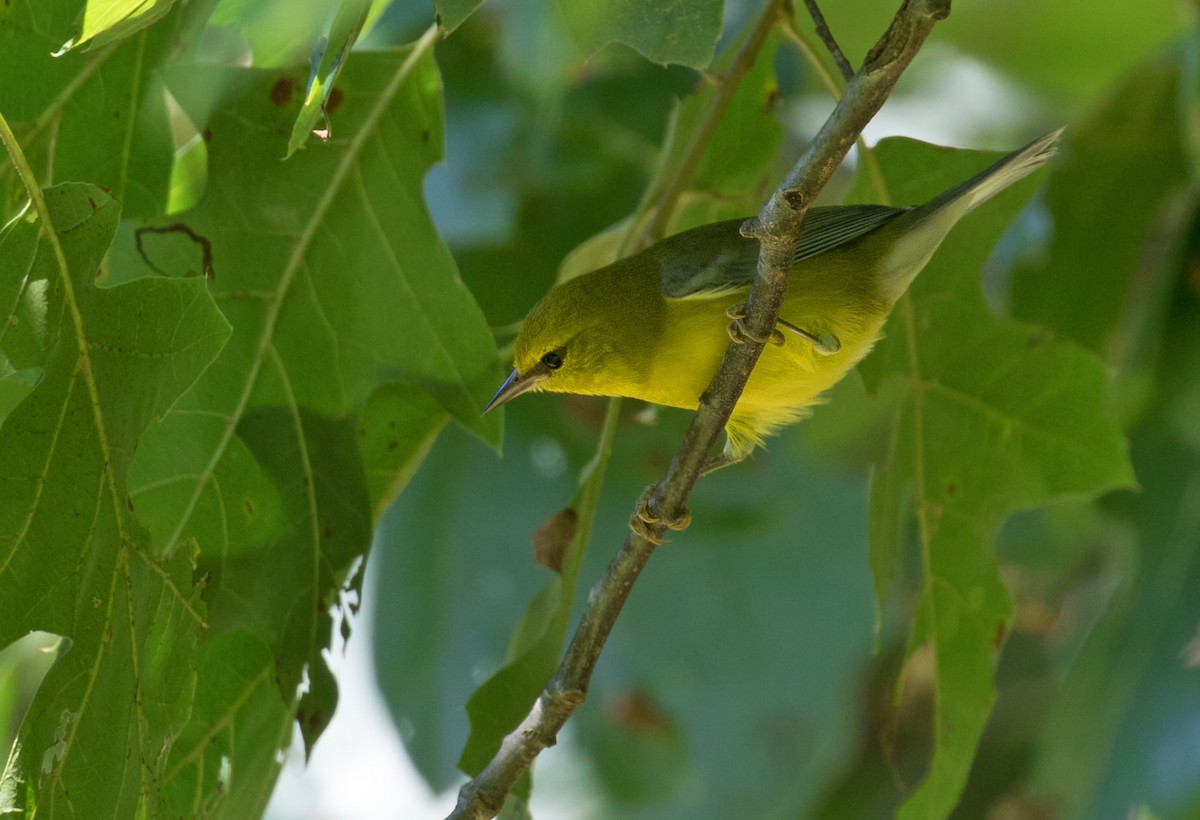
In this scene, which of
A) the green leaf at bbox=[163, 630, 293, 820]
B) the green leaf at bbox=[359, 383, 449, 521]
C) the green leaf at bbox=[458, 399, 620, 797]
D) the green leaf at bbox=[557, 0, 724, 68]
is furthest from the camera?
the green leaf at bbox=[359, 383, 449, 521]

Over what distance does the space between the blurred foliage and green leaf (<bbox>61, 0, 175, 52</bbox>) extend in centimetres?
1

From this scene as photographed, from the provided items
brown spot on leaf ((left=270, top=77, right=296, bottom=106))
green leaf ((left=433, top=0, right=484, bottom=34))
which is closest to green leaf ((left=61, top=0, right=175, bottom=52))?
green leaf ((left=433, top=0, right=484, bottom=34))

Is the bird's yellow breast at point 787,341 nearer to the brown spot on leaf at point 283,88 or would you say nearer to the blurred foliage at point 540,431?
the blurred foliage at point 540,431

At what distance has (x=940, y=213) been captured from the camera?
3031mm

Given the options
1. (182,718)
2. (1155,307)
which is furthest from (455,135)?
(182,718)

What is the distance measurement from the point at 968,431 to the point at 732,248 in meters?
0.78

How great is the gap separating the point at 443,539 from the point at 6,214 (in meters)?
2.73

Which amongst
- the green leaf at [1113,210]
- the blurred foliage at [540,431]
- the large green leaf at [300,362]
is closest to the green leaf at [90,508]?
the blurred foliage at [540,431]

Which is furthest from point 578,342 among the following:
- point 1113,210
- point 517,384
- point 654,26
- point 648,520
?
point 1113,210

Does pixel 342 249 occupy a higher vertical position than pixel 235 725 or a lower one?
higher

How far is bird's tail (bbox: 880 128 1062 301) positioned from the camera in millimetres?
2816

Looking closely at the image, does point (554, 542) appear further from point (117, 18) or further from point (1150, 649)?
point (1150, 649)

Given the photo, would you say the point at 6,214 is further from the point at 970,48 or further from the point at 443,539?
the point at 970,48

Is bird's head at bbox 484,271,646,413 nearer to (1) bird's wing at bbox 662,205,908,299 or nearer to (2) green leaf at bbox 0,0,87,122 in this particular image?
(1) bird's wing at bbox 662,205,908,299
